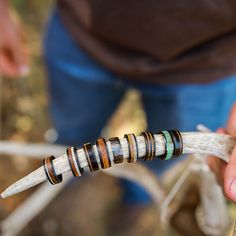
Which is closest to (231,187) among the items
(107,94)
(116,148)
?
(116,148)

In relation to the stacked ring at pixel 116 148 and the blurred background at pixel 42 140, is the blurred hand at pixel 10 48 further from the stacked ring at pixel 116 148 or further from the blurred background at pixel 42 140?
the stacked ring at pixel 116 148

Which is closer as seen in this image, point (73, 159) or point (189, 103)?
point (73, 159)

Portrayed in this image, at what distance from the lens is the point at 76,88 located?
87cm

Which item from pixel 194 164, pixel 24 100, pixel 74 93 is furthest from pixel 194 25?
pixel 24 100

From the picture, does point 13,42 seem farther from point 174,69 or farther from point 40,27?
point 40,27

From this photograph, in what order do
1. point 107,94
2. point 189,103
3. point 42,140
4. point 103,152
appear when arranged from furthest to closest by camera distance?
point 42,140, point 107,94, point 189,103, point 103,152

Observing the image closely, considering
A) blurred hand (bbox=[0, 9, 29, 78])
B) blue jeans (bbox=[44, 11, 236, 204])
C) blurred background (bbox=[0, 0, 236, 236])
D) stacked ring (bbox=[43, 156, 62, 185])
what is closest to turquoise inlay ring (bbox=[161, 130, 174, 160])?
stacked ring (bbox=[43, 156, 62, 185])

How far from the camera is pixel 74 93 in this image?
882mm

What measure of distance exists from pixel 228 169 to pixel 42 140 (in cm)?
97

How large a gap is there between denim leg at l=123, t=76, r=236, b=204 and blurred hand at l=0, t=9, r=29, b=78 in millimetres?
275

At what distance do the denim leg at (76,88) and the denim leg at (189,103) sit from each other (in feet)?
0.26

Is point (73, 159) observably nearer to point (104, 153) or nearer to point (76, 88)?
point (104, 153)

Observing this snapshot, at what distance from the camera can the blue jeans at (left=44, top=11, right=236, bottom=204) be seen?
0.77m

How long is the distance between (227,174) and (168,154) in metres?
0.06
